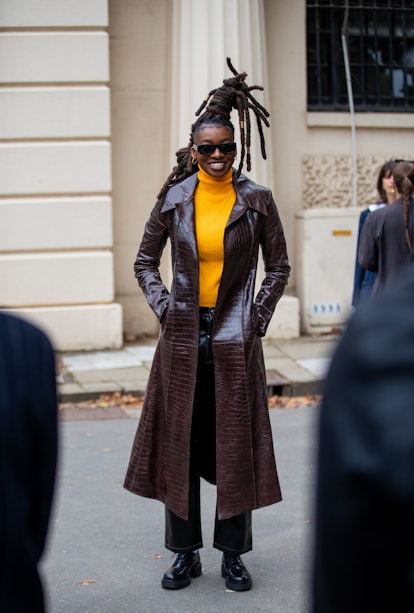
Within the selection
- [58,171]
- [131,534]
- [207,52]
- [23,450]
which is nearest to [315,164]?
[207,52]

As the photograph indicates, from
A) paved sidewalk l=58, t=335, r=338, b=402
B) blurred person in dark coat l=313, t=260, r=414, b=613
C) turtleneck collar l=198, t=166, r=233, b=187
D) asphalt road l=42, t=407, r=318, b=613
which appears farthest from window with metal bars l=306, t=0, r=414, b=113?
blurred person in dark coat l=313, t=260, r=414, b=613

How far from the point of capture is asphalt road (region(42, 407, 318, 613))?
4.69 metres

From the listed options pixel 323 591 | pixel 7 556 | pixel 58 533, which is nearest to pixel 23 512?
pixel 7 556

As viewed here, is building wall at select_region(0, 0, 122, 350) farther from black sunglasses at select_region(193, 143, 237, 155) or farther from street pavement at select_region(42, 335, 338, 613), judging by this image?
black sunglasses at select_region(193, 143, 237, 155)

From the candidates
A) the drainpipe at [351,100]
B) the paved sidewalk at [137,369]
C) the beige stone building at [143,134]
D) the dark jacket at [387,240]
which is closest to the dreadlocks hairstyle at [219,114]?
the dark jacket at [387,240]

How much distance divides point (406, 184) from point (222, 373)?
310 centimetres

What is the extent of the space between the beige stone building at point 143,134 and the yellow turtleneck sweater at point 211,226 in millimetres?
5437

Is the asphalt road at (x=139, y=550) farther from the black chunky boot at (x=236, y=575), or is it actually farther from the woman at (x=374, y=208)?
the woman at (x=374, y=208)

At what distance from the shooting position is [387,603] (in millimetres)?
1276

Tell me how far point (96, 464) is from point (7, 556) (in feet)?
17.2

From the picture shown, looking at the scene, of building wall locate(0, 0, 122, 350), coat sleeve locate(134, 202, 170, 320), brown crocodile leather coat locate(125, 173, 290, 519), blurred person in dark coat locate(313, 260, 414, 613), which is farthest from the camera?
building wall locate(0, 0, 122, 350)

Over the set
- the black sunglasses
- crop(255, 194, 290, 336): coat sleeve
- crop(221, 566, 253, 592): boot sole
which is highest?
the black sunglasses

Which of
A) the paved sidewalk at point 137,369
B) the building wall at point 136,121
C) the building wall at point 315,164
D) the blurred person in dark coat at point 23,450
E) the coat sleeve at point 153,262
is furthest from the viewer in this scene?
the building wall at point 315,164

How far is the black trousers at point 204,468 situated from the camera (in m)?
4.62
